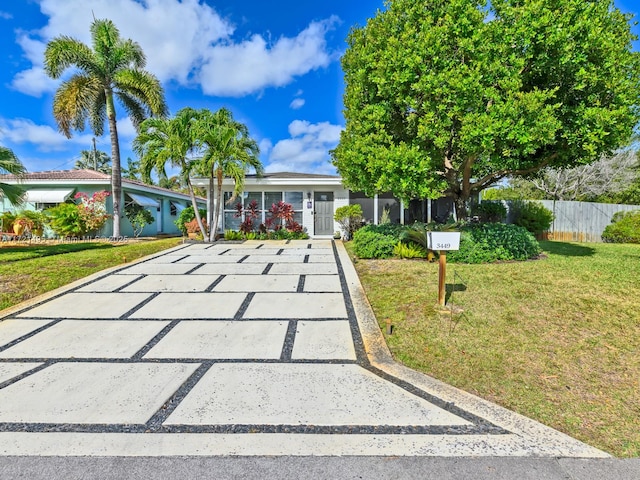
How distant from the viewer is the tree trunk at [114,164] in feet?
45.2

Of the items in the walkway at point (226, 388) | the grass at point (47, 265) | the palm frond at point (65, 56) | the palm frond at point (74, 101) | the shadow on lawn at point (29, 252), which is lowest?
the walkway at point (226, 388)

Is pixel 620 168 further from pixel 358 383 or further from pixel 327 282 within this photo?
pixel 358 383

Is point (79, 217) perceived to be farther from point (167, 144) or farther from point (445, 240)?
point (445, 240)

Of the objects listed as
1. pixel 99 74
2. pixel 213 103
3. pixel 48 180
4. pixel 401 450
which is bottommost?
pixel 401 450

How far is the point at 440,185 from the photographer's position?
23.6ft

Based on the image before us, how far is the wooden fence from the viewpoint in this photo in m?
13.7

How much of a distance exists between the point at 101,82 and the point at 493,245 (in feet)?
52.7

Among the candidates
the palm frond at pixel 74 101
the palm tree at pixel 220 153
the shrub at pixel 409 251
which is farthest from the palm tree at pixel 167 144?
the shrub at pixel 409 251

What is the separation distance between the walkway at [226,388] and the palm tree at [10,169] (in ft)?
16.6

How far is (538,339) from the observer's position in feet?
12.4

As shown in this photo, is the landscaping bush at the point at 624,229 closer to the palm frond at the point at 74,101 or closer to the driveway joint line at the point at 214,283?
the driveway joint line at the point at 214,283

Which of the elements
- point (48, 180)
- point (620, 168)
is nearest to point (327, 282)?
point (48, 180)

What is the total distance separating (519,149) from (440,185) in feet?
5.25

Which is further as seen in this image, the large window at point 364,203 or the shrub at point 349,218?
the large window at point 364,203
